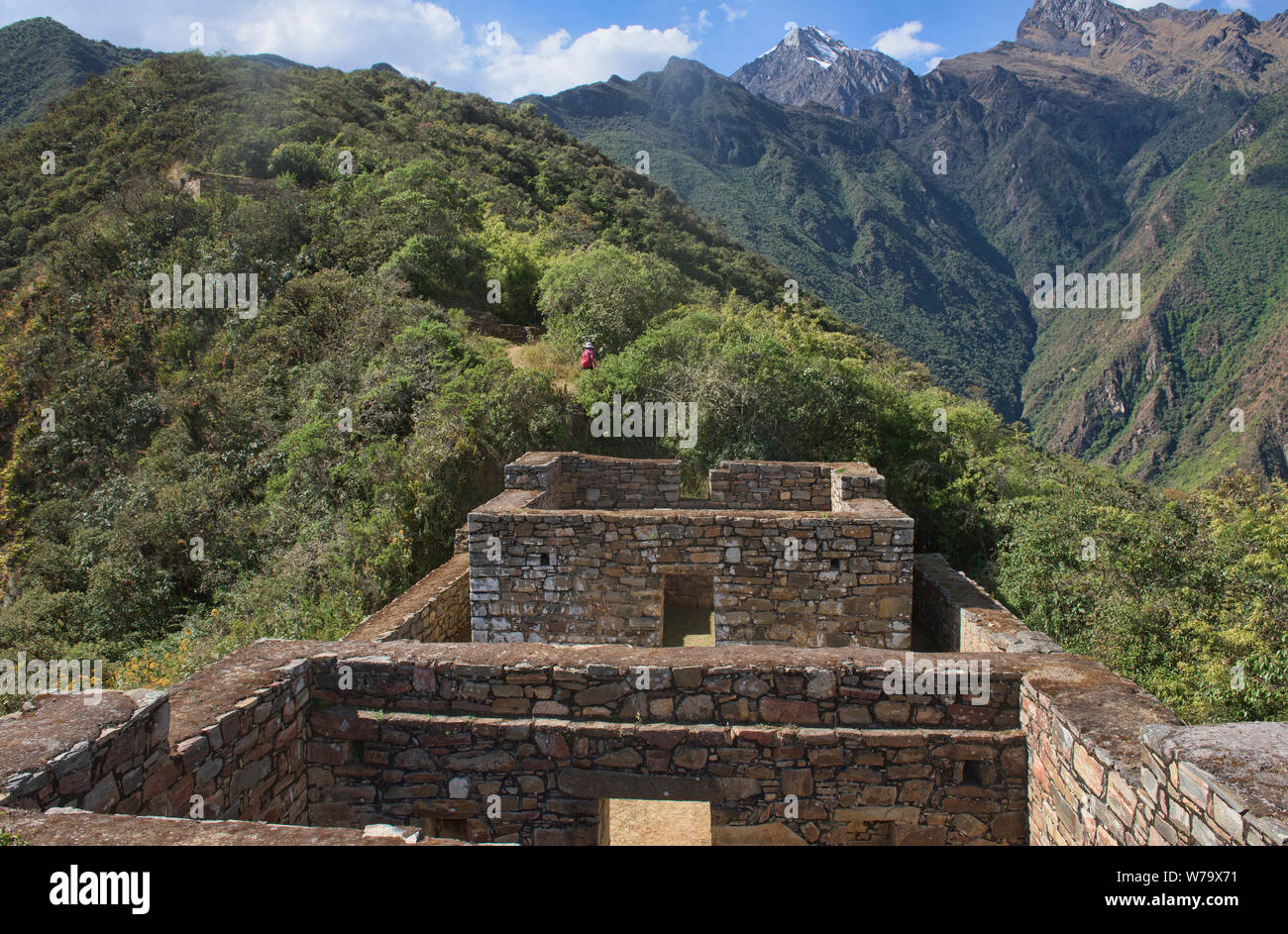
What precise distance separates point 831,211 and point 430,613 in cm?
7141

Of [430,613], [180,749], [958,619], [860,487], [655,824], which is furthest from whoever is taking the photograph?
[860,487]

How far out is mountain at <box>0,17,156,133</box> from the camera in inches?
1453

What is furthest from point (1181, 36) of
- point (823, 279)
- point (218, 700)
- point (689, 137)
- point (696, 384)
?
point (218, 700)

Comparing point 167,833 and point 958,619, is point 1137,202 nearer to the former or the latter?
point 958,619

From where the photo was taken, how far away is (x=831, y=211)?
69.9m

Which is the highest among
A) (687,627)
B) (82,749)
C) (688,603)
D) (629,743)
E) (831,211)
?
(831,211)

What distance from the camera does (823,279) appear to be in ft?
187

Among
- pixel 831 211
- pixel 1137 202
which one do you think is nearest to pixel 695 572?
pixel 831 211

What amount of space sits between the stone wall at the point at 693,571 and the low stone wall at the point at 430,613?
18.7 inches

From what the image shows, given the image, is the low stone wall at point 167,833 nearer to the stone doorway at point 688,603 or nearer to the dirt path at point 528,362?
the stone doorway at point 688,603

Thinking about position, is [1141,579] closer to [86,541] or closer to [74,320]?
[86,541]

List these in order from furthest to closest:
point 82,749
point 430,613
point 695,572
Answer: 1. point 430,613
2. point 695,572
3. point 82,749

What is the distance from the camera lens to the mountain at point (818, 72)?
12838 cm

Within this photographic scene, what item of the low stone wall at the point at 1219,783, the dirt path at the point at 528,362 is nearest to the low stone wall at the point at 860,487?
the low stone wall at the point at 1219,783
